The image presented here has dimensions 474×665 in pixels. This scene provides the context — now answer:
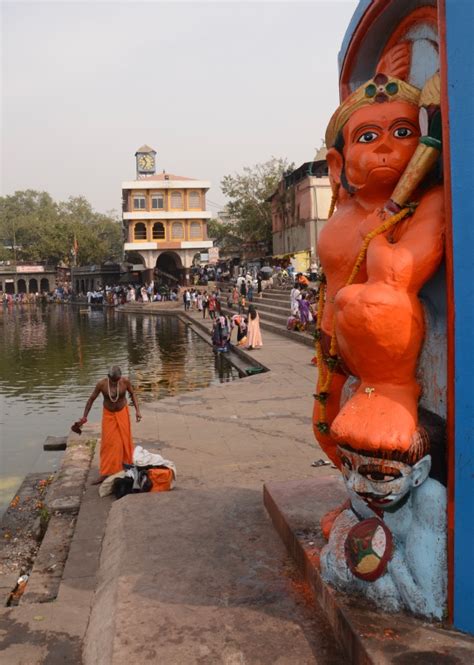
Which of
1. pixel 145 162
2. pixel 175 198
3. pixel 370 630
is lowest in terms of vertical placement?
pixel 370 630

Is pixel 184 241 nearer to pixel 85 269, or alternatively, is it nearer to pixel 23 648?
pixel 85 269

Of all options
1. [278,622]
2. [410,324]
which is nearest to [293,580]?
[278,622]

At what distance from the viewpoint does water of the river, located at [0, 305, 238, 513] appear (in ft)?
31.0

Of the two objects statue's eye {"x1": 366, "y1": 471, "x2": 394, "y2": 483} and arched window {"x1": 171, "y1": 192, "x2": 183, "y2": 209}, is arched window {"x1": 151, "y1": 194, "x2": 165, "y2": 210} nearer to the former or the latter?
arched window {"x1": 171, "y1": 192, "x2": 183, "y2": 209}

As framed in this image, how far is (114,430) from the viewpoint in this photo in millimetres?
6371

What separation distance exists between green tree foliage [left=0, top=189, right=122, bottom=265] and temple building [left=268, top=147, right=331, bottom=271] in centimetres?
2683

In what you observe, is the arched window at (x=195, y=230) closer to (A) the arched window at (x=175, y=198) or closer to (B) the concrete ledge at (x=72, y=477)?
(A) the arched window at (x=175, y=198)

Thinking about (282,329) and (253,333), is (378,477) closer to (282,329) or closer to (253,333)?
(253,333)

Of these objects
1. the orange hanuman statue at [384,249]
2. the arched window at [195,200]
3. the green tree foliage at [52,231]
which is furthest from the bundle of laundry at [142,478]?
the green tree foliage at [52,231]

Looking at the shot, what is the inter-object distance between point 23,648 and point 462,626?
7.86 ft

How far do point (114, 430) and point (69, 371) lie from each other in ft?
33.1

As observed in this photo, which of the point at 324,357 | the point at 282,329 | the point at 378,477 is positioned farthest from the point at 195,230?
the point at 378,477

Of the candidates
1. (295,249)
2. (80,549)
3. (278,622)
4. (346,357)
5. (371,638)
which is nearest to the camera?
(371,638)

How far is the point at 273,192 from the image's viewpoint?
132 feet
